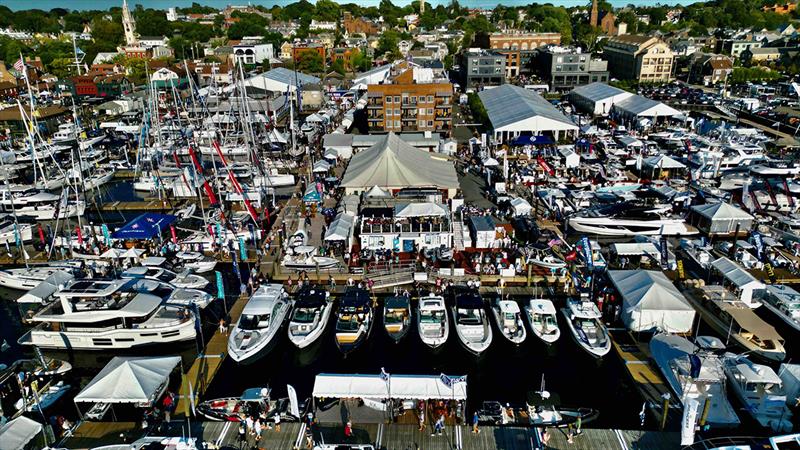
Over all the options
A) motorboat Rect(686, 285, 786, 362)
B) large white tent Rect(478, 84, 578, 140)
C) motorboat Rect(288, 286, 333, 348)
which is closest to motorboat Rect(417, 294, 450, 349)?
motorboat Rect(288, 286, 333, 348)

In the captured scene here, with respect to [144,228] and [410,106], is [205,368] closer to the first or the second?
[144,228]

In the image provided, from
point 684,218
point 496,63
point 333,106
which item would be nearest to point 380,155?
point 684,218

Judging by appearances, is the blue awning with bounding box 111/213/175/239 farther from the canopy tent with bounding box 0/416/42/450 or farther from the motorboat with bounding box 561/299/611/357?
the motorboat with bounding box 561/299/611/357

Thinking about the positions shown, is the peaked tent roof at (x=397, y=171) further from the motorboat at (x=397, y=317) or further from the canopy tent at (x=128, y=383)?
the canopy tent at (x=128, y=383)

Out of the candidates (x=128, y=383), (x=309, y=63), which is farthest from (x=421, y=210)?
(x=309, y=63)

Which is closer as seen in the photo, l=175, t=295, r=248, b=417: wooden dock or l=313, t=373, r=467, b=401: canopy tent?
l=313, t=373, r=467, b=401: canopy tent

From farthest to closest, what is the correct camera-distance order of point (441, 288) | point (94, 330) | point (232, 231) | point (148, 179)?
point (148, 179), point (232, 231), point (441, 288), point (94, 330)

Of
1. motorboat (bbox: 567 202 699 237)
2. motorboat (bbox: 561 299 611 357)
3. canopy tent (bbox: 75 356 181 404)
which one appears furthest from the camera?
motorboat (bbox: 567 202 699 237)

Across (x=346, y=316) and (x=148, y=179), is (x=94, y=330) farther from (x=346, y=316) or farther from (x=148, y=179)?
(x=148, y=179)
